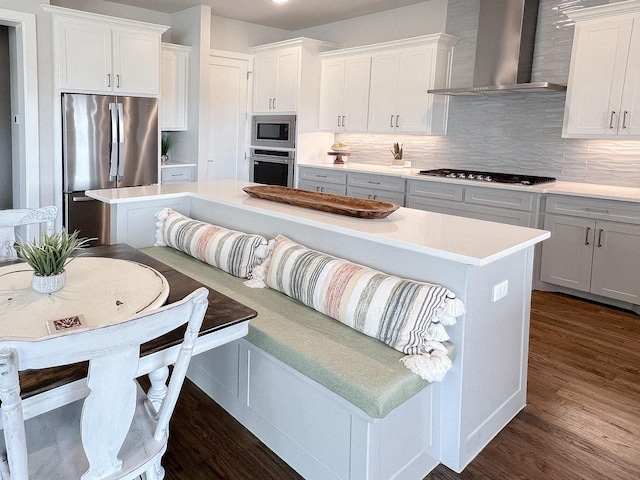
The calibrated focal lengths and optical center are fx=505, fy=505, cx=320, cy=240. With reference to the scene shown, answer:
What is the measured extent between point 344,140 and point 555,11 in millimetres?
2848

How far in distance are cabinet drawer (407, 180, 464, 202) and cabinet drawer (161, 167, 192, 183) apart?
276cm

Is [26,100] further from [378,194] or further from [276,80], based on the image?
[378,194]

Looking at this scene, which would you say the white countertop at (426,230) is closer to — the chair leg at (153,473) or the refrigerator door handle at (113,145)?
the chair leg at (153,473)

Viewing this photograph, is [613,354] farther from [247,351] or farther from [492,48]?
[492,48]

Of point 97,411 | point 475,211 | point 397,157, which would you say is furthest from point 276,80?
point 97,411

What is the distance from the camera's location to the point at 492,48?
4672 millimetres

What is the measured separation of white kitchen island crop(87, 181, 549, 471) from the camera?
1.98 meters

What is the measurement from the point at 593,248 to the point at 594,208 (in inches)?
12.3

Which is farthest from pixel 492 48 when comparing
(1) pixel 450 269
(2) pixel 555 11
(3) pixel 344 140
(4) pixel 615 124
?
(1) pixel 450 269

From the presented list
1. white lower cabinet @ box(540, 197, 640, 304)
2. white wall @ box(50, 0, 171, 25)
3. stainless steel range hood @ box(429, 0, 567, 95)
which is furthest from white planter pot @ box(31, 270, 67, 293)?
white wall @ box(50, 0, 171, 25)

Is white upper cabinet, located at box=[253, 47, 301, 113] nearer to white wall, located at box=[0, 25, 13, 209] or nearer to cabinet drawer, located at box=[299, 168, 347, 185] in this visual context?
cabinet drawer, located at box=[299, 168, 347, 185]

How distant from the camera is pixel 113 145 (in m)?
5.07

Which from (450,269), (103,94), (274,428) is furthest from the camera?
(103,94)

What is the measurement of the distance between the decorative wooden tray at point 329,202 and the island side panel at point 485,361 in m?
0.67
